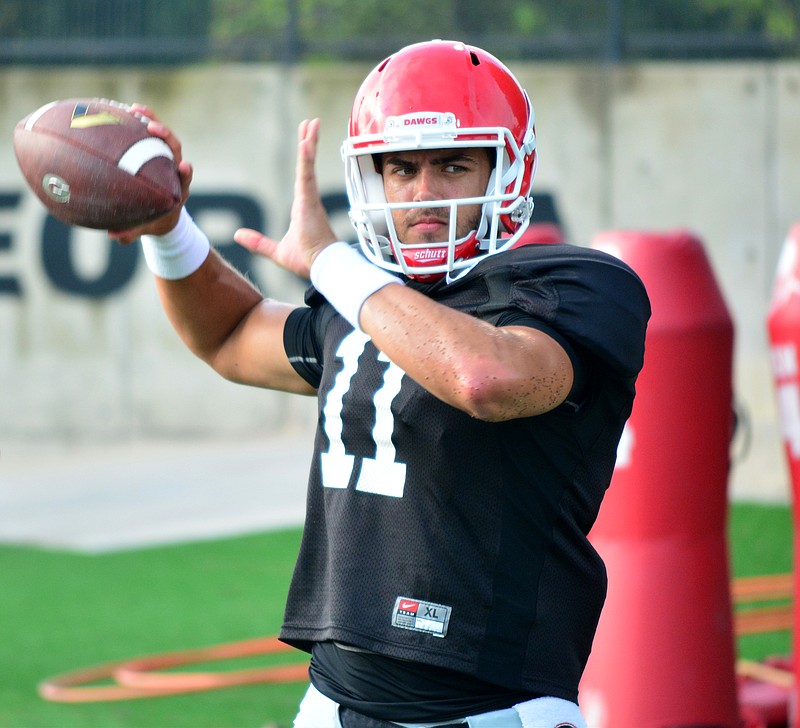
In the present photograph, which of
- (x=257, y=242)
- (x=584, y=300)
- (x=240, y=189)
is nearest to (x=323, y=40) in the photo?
(x=240, y=189)

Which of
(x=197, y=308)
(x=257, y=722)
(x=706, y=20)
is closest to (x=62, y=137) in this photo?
(x=197, y=308)

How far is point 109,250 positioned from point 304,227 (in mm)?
8032

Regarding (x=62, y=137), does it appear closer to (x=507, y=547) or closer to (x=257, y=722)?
(x=507, y=547)

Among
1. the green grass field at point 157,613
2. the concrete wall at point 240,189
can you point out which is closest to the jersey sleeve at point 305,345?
the green grass field at point 157,613

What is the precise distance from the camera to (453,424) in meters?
2.17

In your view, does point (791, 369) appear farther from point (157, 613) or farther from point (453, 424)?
point (157, 613)

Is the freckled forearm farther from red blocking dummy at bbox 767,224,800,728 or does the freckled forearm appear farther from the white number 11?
red blocking dummy at bbox 767,224,800,728

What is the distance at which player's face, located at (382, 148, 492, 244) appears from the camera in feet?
7.63

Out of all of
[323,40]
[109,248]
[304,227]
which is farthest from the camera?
[323,40]

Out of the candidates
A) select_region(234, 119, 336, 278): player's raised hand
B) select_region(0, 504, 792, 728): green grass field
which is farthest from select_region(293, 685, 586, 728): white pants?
select_region(0, 504, 792, 728): green grass field

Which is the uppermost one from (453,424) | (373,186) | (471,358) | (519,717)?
(373,186)

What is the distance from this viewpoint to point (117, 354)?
10.3 meters

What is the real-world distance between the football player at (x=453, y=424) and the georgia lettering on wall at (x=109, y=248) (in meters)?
7.77

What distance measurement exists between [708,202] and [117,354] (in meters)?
4.60
